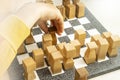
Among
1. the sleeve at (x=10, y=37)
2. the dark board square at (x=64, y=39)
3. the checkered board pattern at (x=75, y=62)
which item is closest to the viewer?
the sleeve at (x=10, y=37)

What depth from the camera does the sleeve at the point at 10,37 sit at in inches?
16.9

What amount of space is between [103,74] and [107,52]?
9cm

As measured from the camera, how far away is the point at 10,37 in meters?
0.45

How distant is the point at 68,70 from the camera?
2.55 ft

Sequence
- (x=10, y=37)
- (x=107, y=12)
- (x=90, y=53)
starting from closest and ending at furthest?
1. (x=10, y=37)
2. (x=90, y=53)
3. (x=107, y=12)

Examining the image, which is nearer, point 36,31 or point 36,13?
point 36,13

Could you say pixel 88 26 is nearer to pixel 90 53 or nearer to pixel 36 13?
pixel 90 53

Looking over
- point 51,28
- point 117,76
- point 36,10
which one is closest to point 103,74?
point 117,76

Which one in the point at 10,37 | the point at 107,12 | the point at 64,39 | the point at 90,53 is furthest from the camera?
the point at 107,12

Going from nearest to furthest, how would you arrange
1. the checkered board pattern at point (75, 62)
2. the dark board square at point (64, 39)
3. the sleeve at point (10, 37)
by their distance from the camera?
the sleeve at point (10, 37)
the checkered board pattern at point (75, 62)
the dark board square at point (64, 39)

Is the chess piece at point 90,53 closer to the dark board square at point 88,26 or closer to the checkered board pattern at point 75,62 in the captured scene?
the checkered board pattern at point 75,62

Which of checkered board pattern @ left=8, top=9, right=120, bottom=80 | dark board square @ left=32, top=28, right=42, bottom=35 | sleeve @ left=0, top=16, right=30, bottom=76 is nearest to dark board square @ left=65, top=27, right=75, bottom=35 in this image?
checkered board pattern @ left=8, top=9, right=120, bottom=80

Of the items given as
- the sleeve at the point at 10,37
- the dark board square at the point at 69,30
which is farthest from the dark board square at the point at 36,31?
the sleeve at the point at 10,37

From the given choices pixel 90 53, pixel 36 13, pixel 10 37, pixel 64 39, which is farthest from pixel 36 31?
pixel 10 37
